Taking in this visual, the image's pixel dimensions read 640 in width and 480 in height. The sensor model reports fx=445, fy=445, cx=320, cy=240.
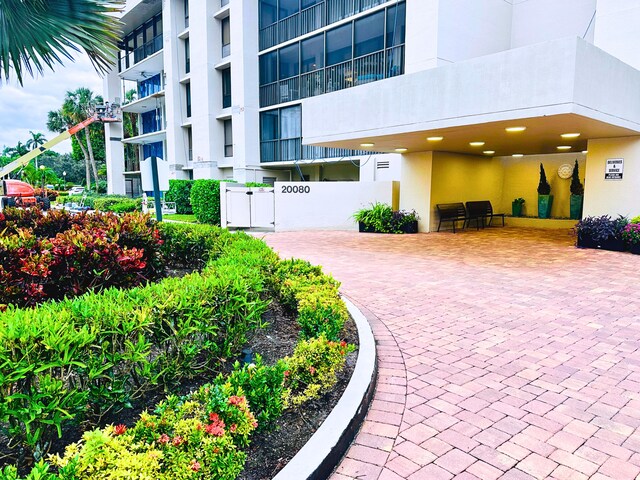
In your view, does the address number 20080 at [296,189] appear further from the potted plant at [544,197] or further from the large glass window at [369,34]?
the potted plant at [544,197]

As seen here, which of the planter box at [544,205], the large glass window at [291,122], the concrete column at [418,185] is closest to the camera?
the concrete column at [418,185]

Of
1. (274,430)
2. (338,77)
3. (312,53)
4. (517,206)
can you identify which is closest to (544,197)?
(517,206)

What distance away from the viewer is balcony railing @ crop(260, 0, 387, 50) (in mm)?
18656

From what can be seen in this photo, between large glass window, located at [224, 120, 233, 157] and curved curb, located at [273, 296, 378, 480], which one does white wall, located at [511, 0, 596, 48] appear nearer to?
curved curb, located at [273, 296, 378, 480]

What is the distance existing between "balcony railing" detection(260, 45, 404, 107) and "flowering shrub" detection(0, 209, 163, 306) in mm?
13501

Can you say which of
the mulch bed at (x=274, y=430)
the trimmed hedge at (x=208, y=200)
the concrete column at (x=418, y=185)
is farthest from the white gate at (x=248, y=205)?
the mulch bed at (x=274, y=430)

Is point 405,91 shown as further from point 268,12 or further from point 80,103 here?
point 80,103

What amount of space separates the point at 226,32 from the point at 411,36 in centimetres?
1528

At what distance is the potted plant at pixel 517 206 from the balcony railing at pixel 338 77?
6.68 m

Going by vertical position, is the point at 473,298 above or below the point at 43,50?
below

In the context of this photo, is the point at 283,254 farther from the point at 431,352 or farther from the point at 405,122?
the point at 431,352

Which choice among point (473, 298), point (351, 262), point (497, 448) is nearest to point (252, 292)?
point (497, 448)

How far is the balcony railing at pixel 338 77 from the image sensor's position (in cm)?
1686

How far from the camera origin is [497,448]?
2914mm
